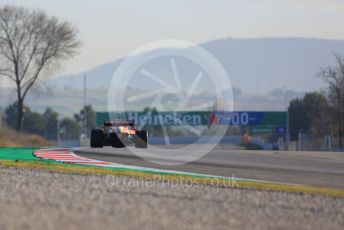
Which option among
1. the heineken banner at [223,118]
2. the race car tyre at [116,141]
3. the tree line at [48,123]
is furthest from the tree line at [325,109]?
the race car tyre at [116,141]

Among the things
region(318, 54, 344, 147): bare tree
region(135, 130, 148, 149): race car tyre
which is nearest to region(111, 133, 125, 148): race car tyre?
region(135, 130, 148, 149): race car tyre

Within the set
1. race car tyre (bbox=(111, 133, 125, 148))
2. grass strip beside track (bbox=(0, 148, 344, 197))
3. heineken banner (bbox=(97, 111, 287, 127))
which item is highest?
heineken banner (bbox=(97, 111, 287, 127))

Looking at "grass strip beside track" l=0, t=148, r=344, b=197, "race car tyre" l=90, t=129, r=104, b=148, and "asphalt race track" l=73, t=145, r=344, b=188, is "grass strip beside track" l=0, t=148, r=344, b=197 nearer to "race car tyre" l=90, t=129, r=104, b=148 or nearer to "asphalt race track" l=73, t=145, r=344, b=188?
"asphalt race track" l=73, t=145, r=344, b=188

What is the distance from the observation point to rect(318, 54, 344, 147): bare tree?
84438 mm

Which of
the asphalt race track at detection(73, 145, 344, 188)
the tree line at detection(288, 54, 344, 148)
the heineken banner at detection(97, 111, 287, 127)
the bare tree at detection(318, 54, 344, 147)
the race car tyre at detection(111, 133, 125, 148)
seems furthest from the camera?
the heineken banner at detection(97, 111, 287, 127)

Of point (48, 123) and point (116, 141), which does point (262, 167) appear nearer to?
point (116, 141)

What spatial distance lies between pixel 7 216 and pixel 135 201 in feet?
9.51

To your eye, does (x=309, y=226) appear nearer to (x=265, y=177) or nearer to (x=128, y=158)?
(x=265, y=177)

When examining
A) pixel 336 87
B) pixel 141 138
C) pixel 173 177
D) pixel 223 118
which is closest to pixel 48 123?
pixel 223 118

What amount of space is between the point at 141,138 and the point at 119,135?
0.98m

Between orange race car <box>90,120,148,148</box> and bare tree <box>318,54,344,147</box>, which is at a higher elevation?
bare tree <box>318,54,344,147</box>

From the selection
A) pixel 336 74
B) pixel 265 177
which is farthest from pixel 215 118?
pixel 265 177

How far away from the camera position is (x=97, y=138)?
35688 mm

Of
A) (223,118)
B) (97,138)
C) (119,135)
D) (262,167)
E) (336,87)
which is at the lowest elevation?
(262,167)
